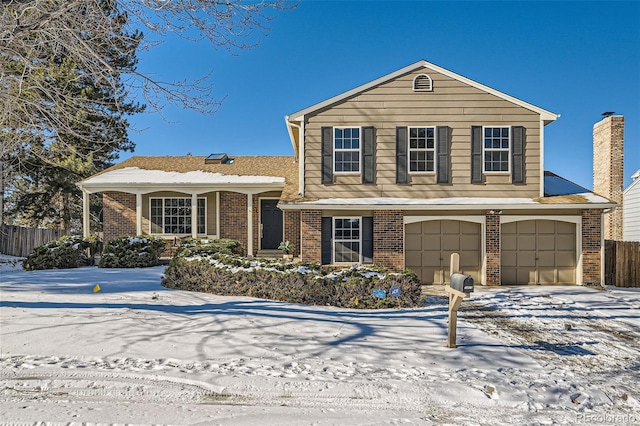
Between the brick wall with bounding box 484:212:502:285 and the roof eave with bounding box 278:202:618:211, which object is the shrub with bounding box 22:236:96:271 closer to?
the roof eave with bounding box 278:202:618:211

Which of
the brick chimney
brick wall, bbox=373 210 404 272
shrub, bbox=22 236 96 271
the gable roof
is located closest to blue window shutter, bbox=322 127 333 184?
the gable roof

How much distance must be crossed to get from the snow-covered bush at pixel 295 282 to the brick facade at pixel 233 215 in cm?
657

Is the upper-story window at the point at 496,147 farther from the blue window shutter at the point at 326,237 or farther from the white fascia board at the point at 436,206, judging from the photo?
the blue window shutter at the point at 326,237

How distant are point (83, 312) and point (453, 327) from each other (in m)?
6.49

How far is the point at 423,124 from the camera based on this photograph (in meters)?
13.5

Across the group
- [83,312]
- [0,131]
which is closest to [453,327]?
[83,312]

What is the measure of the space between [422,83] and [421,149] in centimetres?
219

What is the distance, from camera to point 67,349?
561cm

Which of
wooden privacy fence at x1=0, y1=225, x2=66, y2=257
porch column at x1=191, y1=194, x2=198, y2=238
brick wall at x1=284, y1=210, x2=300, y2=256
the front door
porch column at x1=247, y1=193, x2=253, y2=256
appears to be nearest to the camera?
brick wall at x1=284, y1=210, x2=300, y2=256

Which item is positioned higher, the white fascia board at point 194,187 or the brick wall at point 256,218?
the white fascia board at point 194,187

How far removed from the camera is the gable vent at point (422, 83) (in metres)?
13.5

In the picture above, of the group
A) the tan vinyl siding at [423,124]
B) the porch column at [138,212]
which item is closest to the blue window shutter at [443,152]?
the tan vinyl siding at [423,124]

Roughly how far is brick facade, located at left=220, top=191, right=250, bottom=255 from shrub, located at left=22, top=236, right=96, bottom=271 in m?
5.32

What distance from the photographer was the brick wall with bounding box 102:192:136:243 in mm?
17750
